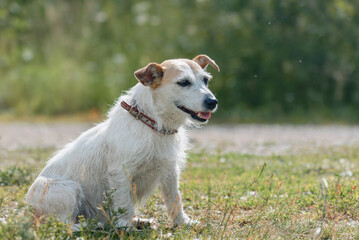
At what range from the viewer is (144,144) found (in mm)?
4797

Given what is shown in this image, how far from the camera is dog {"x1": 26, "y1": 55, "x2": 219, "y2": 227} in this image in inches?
189

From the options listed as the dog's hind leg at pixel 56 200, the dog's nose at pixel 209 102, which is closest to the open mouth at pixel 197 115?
the dog's nose at pixel 209 102

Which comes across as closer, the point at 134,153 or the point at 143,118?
the point at 134,153

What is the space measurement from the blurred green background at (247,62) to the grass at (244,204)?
5666 mm

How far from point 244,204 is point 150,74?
1782mm

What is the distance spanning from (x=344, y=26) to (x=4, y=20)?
10.1 m

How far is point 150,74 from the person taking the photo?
5.02 meters

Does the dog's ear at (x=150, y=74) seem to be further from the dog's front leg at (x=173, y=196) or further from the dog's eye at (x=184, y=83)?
the dog's front leg at (x=173, y=196)

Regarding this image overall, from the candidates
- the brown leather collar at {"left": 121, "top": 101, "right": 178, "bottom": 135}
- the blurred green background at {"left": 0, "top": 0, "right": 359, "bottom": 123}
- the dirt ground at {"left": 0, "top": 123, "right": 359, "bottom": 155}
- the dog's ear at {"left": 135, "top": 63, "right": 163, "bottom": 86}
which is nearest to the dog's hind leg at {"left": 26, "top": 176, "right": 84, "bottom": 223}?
the brown leather collar at {"left": 121, "top": 101, "right": 178, "bottom": 135}

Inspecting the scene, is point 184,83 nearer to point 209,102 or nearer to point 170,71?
point 170,71

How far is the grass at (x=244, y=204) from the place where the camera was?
14.4 ft

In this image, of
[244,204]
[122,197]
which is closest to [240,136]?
[244,204]

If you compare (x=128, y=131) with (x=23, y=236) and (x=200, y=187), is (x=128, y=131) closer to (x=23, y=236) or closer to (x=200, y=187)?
(x=23, y=236)

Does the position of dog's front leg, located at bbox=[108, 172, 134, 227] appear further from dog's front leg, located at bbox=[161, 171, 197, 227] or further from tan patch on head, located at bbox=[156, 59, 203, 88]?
tan patch on head, located at bbox=[156, 59, 203, 88]
